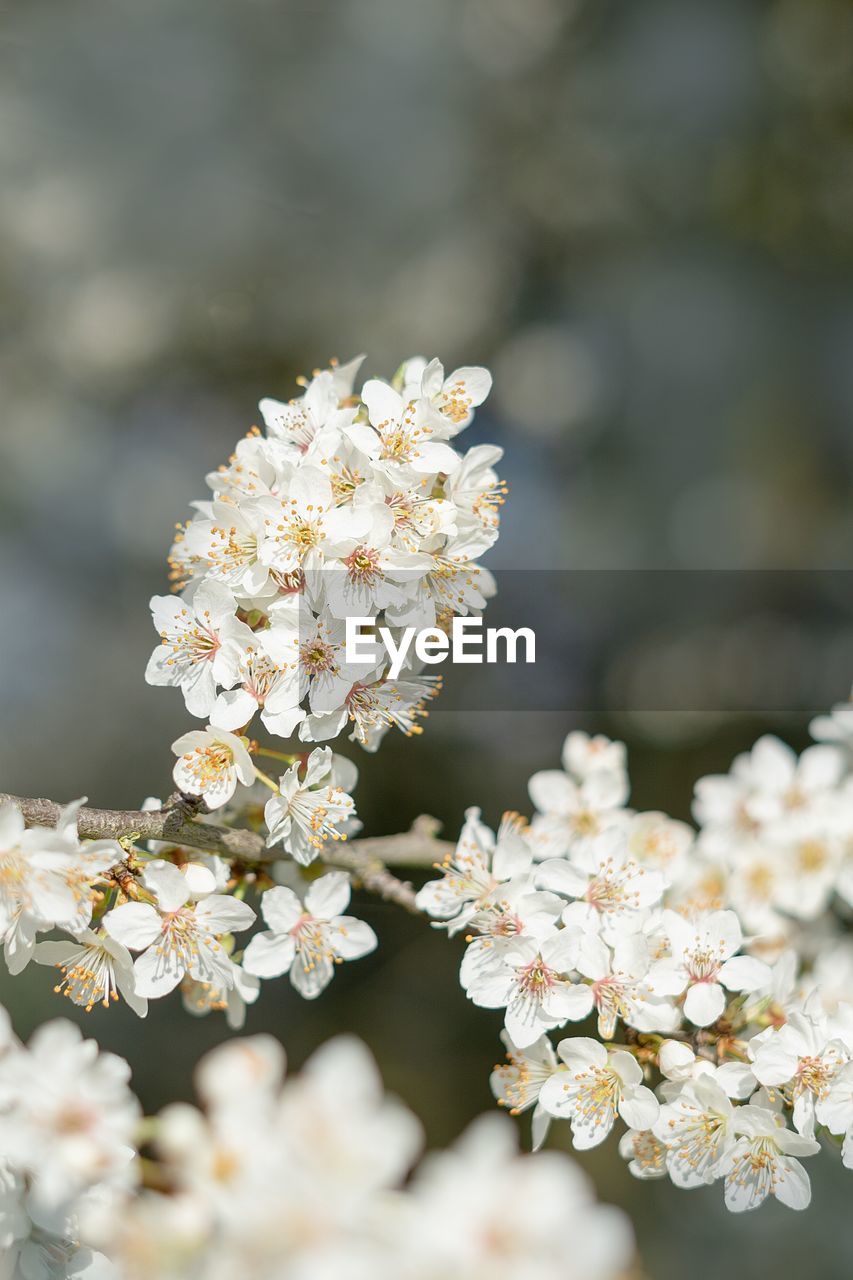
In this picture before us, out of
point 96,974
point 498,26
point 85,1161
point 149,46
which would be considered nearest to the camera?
point 85,1161

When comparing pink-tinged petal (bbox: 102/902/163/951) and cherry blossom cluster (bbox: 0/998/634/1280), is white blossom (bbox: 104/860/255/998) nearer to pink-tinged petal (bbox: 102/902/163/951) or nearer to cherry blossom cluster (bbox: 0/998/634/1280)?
pink-tinged petal (bbox: 102/902/163/951)

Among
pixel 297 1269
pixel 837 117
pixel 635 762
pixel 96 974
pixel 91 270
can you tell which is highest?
pixel 837 117

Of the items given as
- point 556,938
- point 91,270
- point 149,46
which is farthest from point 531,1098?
point 149,46

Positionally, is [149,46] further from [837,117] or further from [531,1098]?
[531,1098]

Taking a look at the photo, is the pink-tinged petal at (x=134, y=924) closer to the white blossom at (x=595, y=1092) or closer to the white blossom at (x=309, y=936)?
the white blossom at (x=309, y=936)

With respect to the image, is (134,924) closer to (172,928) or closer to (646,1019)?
(172,928)

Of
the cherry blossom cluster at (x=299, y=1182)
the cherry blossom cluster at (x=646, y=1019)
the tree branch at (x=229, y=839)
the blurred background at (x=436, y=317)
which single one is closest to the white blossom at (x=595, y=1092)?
the cherry blossom cluster at (x=646, y=1019)

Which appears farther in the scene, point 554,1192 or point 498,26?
point 498,26
